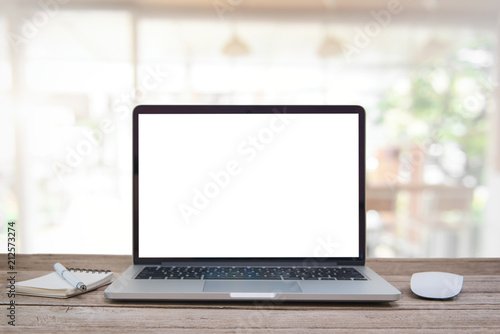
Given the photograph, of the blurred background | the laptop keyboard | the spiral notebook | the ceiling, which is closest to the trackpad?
the laptop keyboard

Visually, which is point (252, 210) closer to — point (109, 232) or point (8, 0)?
point (109, 232)

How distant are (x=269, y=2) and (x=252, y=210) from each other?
9.44ft

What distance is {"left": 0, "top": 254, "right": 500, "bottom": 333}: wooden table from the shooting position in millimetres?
526

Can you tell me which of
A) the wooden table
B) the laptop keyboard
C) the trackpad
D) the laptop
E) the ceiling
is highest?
the ceiling

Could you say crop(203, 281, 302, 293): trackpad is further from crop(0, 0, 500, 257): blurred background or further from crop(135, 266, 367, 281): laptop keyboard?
crop(0, 0, 500, 257): blurred background

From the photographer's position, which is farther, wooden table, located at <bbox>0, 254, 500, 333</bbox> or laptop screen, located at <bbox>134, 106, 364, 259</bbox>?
laptop screen, located at <bbox>134, 106, 364, 259</bbox>

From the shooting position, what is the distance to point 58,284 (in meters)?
0.66

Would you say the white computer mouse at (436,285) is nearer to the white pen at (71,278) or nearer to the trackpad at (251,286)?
the trackpad at (251,286)

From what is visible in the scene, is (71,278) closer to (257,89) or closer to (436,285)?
(436,285)

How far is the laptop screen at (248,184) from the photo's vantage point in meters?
0.73

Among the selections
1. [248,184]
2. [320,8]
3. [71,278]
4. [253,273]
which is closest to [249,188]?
[248,184]

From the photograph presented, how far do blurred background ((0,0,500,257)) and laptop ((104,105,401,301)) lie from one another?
2.38m

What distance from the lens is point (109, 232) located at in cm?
294

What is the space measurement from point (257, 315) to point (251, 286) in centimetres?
7
